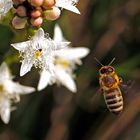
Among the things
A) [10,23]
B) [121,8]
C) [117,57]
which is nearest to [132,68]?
[117,57]

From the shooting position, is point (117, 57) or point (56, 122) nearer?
point (56, 122)

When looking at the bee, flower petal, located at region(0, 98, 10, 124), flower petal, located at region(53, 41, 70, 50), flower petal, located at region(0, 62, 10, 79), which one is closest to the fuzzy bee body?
the bee

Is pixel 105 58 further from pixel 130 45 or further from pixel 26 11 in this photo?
pixel 26 11

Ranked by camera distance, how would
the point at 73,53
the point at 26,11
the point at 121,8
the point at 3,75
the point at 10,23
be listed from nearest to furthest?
the point at 26,11
the point at 10,23
the point at 3,75
the point at 73,53
the point at 121,8

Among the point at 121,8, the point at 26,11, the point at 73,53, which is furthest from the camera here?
the point at 121,8

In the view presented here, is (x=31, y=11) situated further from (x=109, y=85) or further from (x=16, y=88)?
(x=16, y=88)
